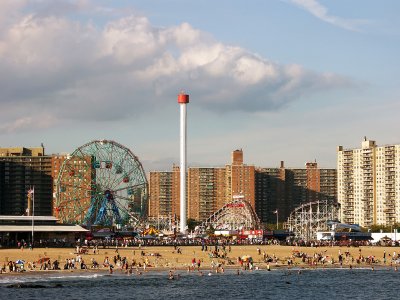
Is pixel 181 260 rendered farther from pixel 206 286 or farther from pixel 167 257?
pixel 206 286

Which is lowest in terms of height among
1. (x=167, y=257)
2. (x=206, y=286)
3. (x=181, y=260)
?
(x=206, y=286)

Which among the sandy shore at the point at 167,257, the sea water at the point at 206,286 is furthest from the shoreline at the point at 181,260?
the sea water at the point at 206,286

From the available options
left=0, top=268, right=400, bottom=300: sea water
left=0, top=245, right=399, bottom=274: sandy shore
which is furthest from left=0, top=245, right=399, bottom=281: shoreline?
left=0, top=268, right=400, bottom=300: sea water

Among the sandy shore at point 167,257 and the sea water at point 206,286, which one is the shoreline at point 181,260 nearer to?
the sandy shore at point 167,257

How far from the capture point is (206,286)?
88.9 meters

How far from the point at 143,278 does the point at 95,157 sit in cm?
6286

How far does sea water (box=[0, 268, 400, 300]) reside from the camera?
80312 mm

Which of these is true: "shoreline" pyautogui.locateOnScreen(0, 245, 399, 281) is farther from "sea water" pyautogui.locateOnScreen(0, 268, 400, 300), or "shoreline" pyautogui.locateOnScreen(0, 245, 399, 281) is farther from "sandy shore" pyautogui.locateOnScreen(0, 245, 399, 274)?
"sea water" pyautogui.locateOnScreen(0, 268, 400, 300)

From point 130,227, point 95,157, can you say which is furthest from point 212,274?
point 130,227

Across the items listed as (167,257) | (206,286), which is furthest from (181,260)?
(206,286)

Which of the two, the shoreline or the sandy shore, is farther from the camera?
the sandy shore

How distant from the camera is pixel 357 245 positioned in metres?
159

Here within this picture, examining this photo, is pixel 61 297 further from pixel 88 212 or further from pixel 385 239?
pixel 385 239

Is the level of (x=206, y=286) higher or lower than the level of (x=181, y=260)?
lower
